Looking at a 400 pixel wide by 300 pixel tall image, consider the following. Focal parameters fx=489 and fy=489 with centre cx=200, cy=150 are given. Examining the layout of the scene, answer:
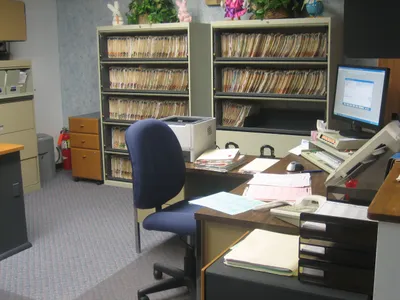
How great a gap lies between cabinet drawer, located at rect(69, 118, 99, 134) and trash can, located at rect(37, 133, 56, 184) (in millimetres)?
344

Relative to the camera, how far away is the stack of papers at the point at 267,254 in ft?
5.32

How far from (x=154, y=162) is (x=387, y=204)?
70.3 inches

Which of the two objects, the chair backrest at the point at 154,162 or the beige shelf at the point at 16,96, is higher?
the beige shelf at the point at 16,96

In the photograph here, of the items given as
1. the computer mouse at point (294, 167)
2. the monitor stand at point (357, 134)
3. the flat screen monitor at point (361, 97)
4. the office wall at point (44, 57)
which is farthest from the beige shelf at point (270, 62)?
the office wall at point (44, 57)

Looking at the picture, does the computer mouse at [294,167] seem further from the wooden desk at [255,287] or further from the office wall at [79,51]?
the office wall at [79,51]

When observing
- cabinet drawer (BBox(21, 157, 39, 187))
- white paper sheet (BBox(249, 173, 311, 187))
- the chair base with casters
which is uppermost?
white paper sheet (BBox(249, 173, 311, 187))

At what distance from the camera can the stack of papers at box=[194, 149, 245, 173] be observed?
309 centimetres

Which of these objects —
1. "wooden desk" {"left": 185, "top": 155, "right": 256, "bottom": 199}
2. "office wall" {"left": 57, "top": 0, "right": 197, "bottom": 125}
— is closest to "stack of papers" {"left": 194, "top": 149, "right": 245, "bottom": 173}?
"wooden desk" {"left": 185, "top": 155, "right": 256, "bottom": 199}

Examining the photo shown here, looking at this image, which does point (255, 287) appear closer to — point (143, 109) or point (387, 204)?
point (387, 204)

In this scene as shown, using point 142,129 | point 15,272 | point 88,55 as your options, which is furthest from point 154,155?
point 88,55

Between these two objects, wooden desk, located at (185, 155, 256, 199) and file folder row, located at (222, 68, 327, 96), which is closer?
wooden desk, located at (185, 155, 256, 199)

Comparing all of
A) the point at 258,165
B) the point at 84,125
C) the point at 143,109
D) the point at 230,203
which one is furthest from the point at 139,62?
the point at 230,203

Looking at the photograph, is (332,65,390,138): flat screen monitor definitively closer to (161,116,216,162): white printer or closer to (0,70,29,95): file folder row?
(161,116,216,162): white printer

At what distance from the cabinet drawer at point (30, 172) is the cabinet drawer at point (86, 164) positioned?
438 millimetres
